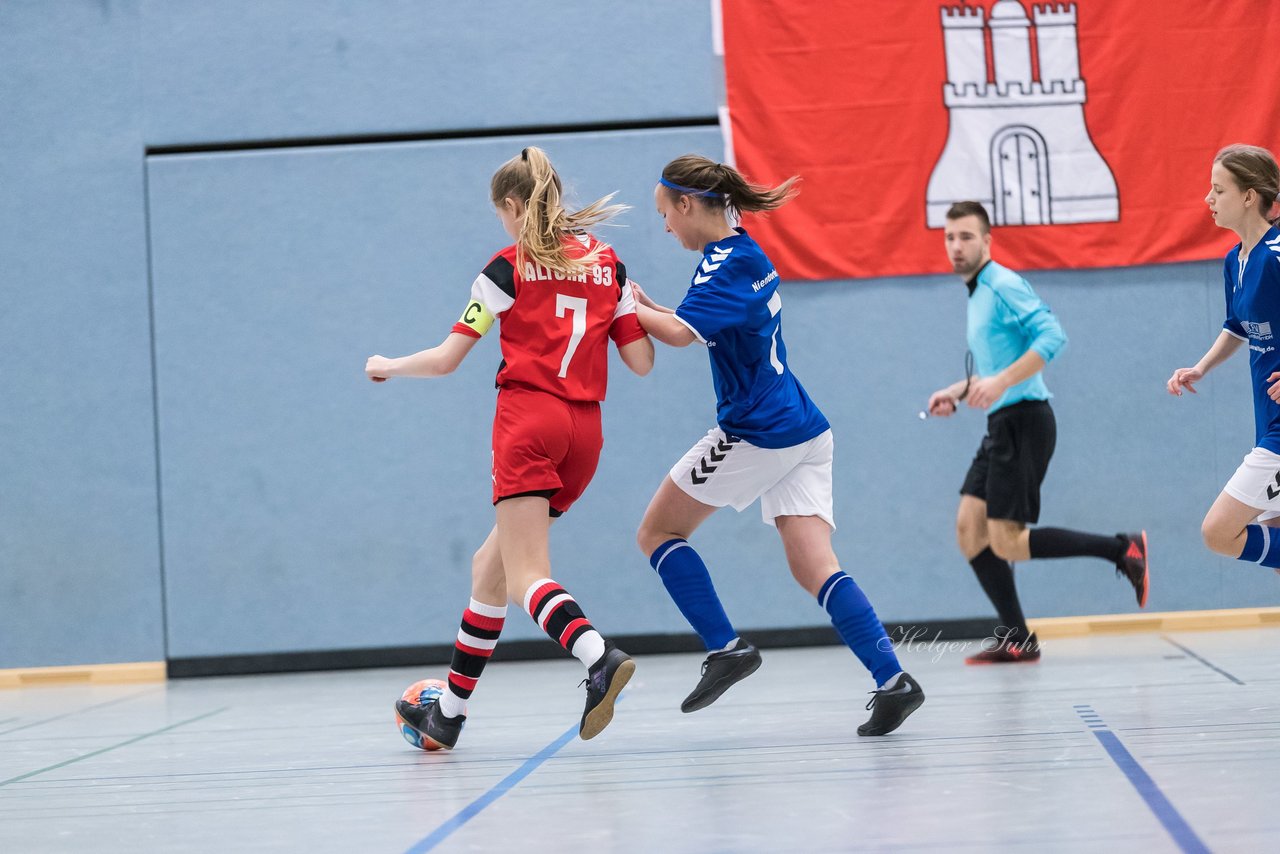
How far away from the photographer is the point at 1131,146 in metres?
6.89

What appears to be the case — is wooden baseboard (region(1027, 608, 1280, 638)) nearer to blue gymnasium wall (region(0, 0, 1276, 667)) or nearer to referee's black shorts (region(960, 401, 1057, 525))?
blue gymnasium wall (region(0, 0, 1276, 667))

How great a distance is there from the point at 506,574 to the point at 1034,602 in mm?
4052

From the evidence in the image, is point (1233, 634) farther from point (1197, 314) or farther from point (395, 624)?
point (395, 624)

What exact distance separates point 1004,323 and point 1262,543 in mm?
1691

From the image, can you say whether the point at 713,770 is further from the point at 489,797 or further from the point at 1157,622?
the point at 1157,622

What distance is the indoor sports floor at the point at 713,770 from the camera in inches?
102

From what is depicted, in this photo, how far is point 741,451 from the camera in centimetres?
385

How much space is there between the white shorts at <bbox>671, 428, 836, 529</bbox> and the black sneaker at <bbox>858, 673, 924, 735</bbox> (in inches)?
21.0

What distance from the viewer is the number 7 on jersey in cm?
374

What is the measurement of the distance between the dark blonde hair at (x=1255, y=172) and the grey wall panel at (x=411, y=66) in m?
3.40

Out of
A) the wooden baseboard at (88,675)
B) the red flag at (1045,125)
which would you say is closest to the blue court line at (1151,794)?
the red flag at (1045,125)

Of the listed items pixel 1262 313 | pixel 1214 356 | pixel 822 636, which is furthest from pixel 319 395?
pixel 1262 313

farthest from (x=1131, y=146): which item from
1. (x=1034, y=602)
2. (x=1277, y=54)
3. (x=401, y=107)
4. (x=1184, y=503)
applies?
(x=401, y=107)

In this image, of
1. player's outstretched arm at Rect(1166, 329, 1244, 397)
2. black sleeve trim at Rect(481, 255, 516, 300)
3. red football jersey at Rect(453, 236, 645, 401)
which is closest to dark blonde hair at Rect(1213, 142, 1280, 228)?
player's outstretched arm at Rect(1166, 329, 1244, 397)
